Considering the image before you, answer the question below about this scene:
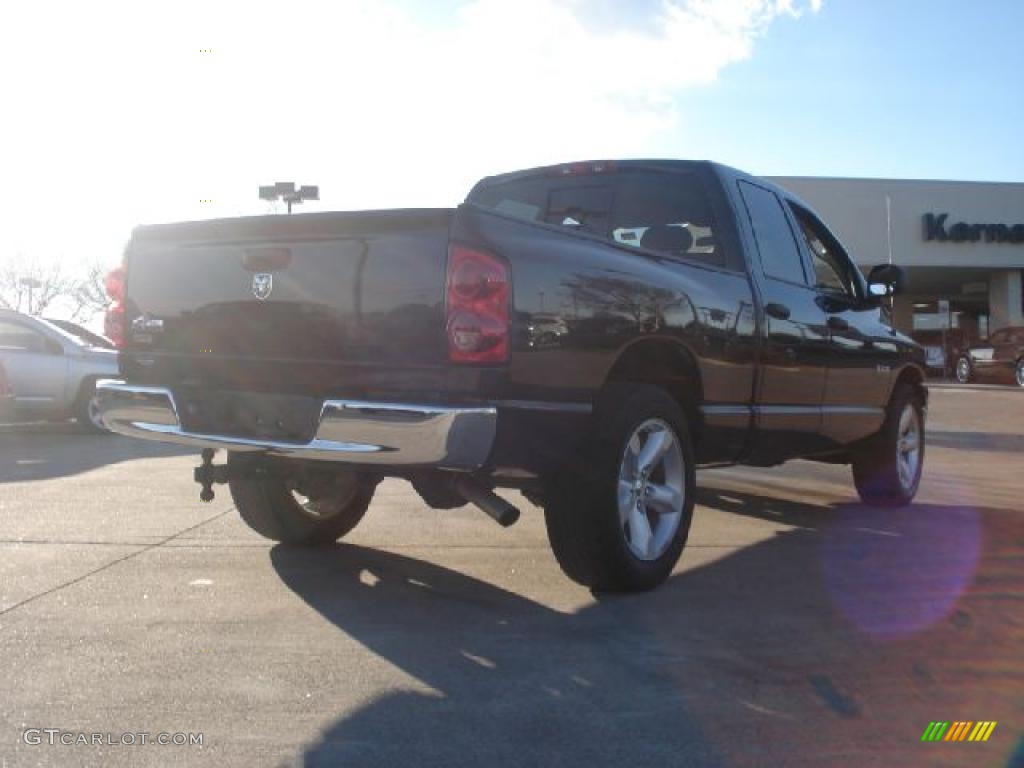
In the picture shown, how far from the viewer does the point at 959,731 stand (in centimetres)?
326

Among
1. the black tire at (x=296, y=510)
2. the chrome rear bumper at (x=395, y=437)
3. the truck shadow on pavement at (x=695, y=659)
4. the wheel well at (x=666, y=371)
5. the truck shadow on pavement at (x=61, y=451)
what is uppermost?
the wheel well at (x=666, y=371)

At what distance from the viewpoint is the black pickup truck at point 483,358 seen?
13.0 ft

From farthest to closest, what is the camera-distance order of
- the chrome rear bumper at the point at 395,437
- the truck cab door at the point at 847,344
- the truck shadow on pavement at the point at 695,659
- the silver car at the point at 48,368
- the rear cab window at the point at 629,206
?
the silver car at the point at 48,368, the truck cab door at the point at 847,344, the rear cab window at the point at 629,206, the chrome rear bumper at the point at 395,437, the truck shadow on pavement at the point at 695,659

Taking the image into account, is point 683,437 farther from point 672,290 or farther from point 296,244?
point 296,244

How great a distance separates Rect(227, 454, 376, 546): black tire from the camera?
5.54 meters

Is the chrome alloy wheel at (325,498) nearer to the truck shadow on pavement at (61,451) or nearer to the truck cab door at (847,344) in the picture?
the truck cab door at (847,344)

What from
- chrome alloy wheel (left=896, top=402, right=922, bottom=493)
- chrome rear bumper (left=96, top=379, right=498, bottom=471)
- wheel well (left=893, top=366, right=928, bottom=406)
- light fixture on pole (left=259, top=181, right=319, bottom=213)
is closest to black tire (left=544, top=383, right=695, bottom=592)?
chrome rear bumper (left=96, top=379, right=498, bottom=471)

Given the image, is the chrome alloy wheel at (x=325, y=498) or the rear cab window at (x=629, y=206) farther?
the rear cab window at (x=629, y=206)

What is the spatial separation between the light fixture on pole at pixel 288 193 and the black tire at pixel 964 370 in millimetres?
19164

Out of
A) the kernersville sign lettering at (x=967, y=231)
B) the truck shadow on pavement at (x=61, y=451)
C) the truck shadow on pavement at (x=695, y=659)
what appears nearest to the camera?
the truck shadow on pavement at (x=695, y=659)

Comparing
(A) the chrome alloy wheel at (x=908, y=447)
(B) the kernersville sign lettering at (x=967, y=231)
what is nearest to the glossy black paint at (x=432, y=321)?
(A) the chrome alloy wheel at (x=908, y=447)

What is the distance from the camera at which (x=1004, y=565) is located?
5469mm

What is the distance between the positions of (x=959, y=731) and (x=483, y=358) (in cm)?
206

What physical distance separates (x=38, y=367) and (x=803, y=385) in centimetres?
1024
